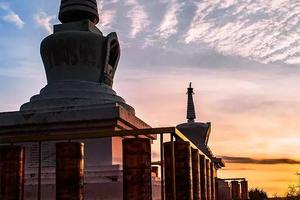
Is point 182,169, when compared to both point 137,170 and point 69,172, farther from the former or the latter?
point 69,172

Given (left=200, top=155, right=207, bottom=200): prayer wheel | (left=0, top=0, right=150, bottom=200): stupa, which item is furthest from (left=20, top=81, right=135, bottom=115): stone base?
(left=200, top=155, right=207, bottom=200): prayer wheel

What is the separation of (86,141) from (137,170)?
19.5 ft

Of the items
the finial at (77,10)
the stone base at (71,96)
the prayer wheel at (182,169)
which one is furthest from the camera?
the finial at (77,10)

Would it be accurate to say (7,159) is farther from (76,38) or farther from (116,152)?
(76,38)

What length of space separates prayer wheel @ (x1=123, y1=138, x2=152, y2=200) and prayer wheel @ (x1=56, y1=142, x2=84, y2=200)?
768mm

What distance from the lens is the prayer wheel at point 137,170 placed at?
6.52m

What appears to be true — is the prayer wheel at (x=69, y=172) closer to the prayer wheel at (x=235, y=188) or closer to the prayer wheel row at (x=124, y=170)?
the prayer wheel row at (x=124, y=170)

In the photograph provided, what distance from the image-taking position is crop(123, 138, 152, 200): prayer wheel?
652 cm

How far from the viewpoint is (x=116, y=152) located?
12.2 m

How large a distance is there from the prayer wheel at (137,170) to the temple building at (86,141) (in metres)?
0.01

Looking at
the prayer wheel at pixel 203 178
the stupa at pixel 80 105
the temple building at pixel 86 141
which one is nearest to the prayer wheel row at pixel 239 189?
the temple building at pixel 86 141

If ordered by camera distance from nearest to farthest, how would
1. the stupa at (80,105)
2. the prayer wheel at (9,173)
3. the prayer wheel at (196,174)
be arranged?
the prayer wheel at (9,173)
the prayer wheel at (196,174)
the stupa at (80,105)

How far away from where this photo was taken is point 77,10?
15445 millimetres

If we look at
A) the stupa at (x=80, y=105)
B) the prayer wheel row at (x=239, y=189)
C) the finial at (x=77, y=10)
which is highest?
the finial at (x=77, y=10)
